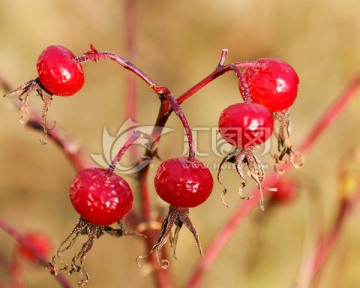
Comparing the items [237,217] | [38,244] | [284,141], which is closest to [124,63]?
[284,141]

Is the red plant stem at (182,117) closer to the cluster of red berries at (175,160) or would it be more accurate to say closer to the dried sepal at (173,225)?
the cluster of red berries at (175,160)

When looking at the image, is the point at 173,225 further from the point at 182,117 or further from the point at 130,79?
the point at 130,79

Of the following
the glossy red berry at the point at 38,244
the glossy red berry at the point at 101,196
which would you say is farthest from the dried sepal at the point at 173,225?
the glossy red berry at the point at 38,244

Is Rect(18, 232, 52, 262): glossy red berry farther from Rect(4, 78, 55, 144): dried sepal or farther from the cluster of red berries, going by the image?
Rect(4, 78, 55, 144): dried sepal

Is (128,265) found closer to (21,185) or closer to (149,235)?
(21,185)

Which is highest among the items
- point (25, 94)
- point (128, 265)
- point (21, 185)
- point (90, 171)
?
point (25, 94)

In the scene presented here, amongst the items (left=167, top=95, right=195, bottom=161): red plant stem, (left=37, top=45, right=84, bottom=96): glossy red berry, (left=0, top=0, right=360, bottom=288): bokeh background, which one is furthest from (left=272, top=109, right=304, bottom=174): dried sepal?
(left=0, top=0, right=360, bottom=288): bokeh background

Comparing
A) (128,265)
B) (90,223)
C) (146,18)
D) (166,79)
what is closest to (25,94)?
(90,223)
